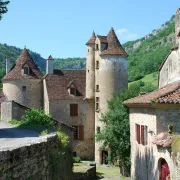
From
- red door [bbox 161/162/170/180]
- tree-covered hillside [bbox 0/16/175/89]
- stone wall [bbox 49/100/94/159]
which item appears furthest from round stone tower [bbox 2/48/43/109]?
tree-covered hillside [bbox 0/16/175/89]

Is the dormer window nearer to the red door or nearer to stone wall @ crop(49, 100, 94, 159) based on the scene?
stone wall @ crop(49, 100, 94, 159)

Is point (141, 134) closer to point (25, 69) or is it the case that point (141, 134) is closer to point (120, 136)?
point (120, 136)

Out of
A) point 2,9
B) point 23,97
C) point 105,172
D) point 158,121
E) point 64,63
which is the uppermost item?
point 64,63

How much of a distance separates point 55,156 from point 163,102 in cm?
591

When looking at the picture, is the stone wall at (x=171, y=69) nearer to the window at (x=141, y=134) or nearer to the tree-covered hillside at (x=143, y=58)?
the window at (x=141, y=134)

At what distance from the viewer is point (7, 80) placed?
40.8 meters

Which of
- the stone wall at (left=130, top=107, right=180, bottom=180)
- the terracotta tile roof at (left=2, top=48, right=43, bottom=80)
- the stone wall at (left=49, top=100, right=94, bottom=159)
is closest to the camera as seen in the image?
the stone wall at (left=130, top=107, right=180, bottom=180)

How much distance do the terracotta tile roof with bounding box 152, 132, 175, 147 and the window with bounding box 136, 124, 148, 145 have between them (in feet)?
7.99

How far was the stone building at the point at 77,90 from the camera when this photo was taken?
38.9 m

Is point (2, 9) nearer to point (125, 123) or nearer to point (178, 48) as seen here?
point (178, 48)

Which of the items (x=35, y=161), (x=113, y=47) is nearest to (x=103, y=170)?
(x=113, y=47)

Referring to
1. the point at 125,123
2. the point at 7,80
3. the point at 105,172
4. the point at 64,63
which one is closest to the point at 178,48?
the point at 125,123

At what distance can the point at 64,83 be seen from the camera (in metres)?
41.9

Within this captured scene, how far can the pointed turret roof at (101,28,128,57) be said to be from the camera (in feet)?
126
